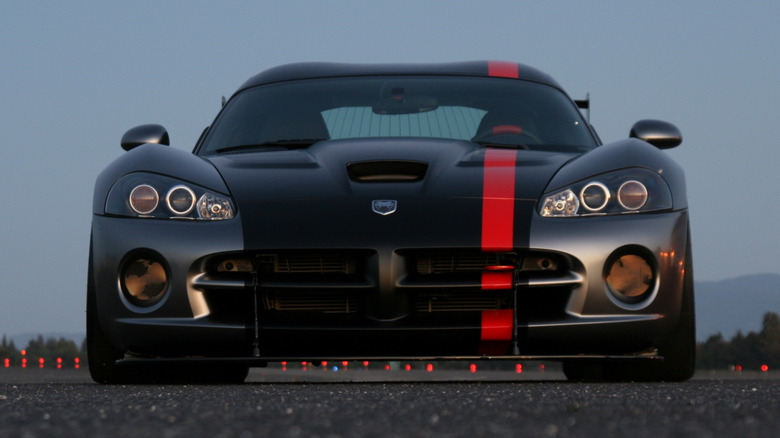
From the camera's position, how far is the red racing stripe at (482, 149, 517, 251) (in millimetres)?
4902

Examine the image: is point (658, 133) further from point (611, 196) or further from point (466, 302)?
point (466, 302)

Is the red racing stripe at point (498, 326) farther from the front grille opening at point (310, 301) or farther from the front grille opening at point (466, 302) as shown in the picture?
the front grille opening at point (310, 301)

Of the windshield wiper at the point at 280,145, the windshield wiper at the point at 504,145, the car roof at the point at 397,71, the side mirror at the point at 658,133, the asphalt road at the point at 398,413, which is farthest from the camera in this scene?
the car roof at the point at 397,71

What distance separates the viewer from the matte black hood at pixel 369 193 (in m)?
4.92

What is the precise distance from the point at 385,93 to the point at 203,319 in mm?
2184

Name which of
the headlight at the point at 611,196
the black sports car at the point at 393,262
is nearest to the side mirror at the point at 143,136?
the black sports car at the point at 393,262

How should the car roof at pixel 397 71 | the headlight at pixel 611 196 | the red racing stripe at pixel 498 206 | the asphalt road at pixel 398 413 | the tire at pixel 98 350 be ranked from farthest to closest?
1. the car roof at pixel 397 71
2. the tire at pixel 98 350
3. the headlight at pixel 611 196
4. the red racing stripe at pixel 498 206
5. the asphalt road at pixel 398 413

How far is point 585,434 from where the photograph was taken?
2.63 m

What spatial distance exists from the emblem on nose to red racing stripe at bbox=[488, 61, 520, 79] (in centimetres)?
218

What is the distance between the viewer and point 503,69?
7125 millimetres

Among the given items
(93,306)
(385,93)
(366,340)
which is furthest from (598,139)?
(93,306)

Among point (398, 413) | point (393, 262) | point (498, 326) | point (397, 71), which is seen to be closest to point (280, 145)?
point (397, 71)

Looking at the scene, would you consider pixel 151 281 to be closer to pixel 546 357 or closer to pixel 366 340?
pixel 366 340

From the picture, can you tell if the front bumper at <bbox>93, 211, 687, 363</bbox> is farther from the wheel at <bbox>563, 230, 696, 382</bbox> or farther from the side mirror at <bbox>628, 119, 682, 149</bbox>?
the side mirror at <bbox>628, 119, 682, 149</bbox>
